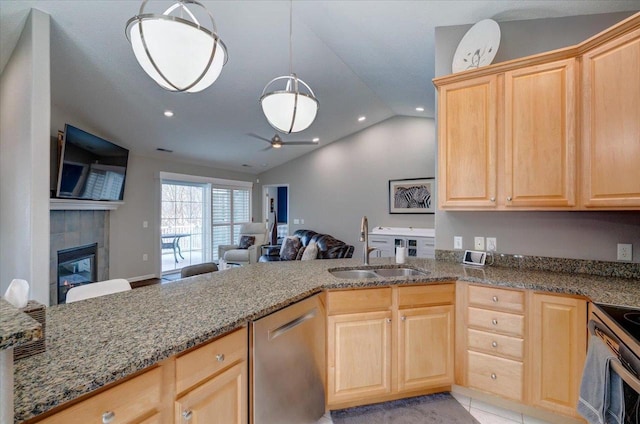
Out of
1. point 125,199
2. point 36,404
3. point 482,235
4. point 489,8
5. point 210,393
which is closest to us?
point 36,404

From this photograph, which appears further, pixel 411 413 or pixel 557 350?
pixel 411 413

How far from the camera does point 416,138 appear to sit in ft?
20.1

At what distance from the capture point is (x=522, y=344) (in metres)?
1.85

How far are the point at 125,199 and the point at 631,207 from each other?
6626mm

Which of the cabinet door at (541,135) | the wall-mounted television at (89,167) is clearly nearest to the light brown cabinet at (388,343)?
the cabinet door at (541,135)

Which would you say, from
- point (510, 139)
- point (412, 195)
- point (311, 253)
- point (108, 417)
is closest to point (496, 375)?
point (510, 139)

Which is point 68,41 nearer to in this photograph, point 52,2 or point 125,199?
point 52,2

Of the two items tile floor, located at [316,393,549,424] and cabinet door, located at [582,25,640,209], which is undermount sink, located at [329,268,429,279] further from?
cabinet door, located at [582,25,640,209]

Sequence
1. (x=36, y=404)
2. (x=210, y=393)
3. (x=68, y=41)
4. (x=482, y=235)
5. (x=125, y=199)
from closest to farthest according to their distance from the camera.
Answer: (x=36, y=404) → (x=210, y=393) → (x=482, y=235) → (x=68, y=41) → (x=125, y=199)

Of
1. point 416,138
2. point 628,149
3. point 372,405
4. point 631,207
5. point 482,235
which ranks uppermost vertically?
point 416,138

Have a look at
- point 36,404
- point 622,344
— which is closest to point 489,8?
point 622,344

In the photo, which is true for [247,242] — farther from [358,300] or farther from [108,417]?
[108,417]

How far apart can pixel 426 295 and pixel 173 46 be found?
204 cm

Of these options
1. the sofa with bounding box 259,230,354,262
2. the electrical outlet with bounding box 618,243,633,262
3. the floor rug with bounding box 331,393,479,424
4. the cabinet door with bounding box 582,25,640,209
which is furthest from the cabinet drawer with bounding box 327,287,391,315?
the sofa with bounding box 259,230,354,262
